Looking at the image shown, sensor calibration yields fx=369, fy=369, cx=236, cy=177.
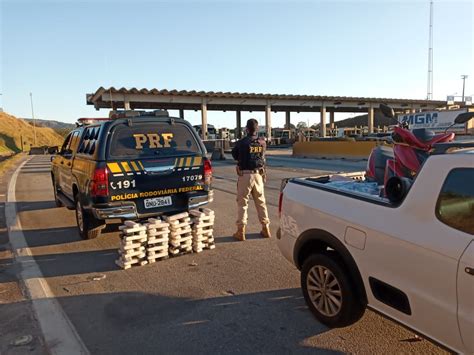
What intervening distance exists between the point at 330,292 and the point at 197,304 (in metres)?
1.43

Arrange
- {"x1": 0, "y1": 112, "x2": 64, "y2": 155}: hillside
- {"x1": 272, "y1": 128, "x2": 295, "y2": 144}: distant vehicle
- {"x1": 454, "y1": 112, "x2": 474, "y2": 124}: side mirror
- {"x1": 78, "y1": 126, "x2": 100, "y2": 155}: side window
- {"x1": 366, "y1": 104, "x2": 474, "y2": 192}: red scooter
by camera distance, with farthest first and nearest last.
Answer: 1. {"x1": 0, "y1": 112, "x2": 64, "y2": 155}: hillside
2. {"x1": 272, "y1": 128, "x2": 295, "y2": 144}: distant vehicle
3. {"x1": 78, "y1": 126, "x2": 100, "y2": 155}: side window
4. {"x1": 366, "y1": 104, "x2": 474, "y2": 192}: red scooter
5. {"x1": 454, "y1": 112, "x2": 474, "y2": 124}: side mirror

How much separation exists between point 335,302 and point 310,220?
74 centimetres

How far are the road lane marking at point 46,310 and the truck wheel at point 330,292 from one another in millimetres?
2026

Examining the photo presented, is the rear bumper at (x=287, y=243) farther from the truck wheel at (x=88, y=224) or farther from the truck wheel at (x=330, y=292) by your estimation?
the truck wheel at (x=88, y=224)

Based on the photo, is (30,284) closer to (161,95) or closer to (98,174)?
(98,174)

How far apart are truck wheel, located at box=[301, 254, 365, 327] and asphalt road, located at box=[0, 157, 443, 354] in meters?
0.14

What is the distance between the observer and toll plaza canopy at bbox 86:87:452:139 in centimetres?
3431

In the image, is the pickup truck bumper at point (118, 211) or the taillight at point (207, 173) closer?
the pickup truck bumper at point (118, 211)

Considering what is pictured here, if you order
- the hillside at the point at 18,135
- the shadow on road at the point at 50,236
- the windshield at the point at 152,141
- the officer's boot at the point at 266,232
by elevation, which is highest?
the hillside at the point at 18,135

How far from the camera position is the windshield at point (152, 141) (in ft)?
18.4

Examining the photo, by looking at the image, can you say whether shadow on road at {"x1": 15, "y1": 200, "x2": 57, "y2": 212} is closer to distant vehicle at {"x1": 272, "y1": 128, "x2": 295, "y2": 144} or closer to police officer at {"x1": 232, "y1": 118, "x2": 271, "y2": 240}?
police officer at {"x1": 232, "y1": 118, "x2": 271, "y2": 240}

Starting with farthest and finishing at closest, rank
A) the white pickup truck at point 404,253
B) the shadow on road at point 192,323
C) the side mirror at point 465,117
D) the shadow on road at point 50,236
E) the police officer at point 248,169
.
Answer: the shadow on road at point 50,236
the police officer at point 248,169
the side mirror at point 465,117
the shadow on road at point 192,323
the white pickup truck at point 404,253

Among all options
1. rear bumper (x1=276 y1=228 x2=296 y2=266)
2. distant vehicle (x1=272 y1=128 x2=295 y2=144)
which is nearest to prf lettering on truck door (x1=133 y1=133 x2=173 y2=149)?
rear bumper (x1=276 y1=228 x2=296 y2=266)

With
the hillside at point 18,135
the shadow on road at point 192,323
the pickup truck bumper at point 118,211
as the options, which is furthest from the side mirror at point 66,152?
the hillside at point 18,135
